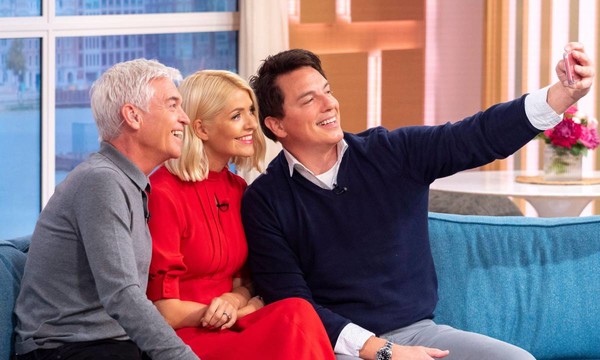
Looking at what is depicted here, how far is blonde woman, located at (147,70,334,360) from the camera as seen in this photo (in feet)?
7.60

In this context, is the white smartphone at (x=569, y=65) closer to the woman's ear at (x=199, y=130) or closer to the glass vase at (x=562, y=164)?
the woman's ear at (x=199, y=130)

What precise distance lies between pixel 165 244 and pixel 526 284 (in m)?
1.10

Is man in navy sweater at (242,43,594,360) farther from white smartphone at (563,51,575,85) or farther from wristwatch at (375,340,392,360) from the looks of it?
white smartphone at (563,51,575,85)

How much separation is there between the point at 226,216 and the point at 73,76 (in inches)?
140

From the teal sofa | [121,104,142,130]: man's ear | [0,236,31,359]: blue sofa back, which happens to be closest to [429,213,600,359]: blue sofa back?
the teal sofa

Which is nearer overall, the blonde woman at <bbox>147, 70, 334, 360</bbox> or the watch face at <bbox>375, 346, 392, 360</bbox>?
the blonde woman at <bbox>147, 70, 334, 360</bbox>

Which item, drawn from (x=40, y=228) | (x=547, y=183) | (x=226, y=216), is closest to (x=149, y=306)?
(x=40, y=228)

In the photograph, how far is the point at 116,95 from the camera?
2303mm

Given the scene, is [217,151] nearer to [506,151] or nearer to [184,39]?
[506,151]

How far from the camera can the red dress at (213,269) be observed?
7.54 feet

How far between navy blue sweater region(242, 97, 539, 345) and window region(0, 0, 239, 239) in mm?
3264

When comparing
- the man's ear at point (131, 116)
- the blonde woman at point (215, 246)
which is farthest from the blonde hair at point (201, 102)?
the man's ear at point (131, 116)

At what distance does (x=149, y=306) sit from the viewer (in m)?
2.10

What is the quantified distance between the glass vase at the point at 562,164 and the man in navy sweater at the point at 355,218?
1807mm
